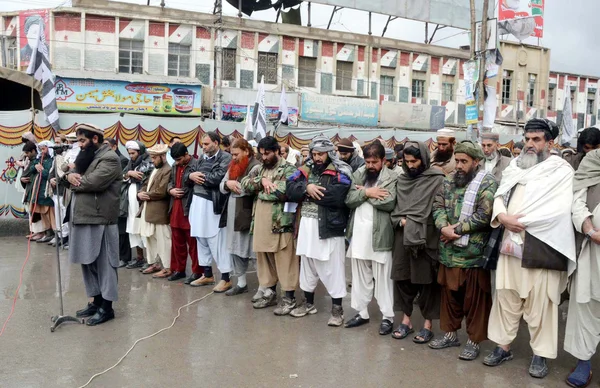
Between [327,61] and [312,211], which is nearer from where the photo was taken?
[312,211]

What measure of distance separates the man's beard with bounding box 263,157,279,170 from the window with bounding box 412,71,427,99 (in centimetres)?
2352

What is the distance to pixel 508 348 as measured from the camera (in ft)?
15.2

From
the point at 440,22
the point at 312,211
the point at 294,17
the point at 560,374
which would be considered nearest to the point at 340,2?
the point at 294,17

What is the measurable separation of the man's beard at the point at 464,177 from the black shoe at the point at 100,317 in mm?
3665

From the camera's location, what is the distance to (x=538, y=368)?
171 inches

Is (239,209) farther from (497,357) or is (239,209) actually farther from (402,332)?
(497,357)

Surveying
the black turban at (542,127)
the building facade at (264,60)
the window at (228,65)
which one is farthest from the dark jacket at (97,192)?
the window at (228,65)

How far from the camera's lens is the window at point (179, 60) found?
23.5 meters

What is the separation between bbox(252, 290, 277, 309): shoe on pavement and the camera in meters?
6.12

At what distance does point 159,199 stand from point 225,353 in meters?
3.33

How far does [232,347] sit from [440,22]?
2671 cm

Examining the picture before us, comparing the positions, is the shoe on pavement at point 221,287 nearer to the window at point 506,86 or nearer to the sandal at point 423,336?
the sandal at point 423,336

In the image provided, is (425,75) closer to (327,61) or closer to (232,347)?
(327,61)

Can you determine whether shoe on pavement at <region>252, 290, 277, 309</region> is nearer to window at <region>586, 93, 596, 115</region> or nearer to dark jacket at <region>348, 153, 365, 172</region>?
dark jacket at <region>348, 153, 365, 172</region>
